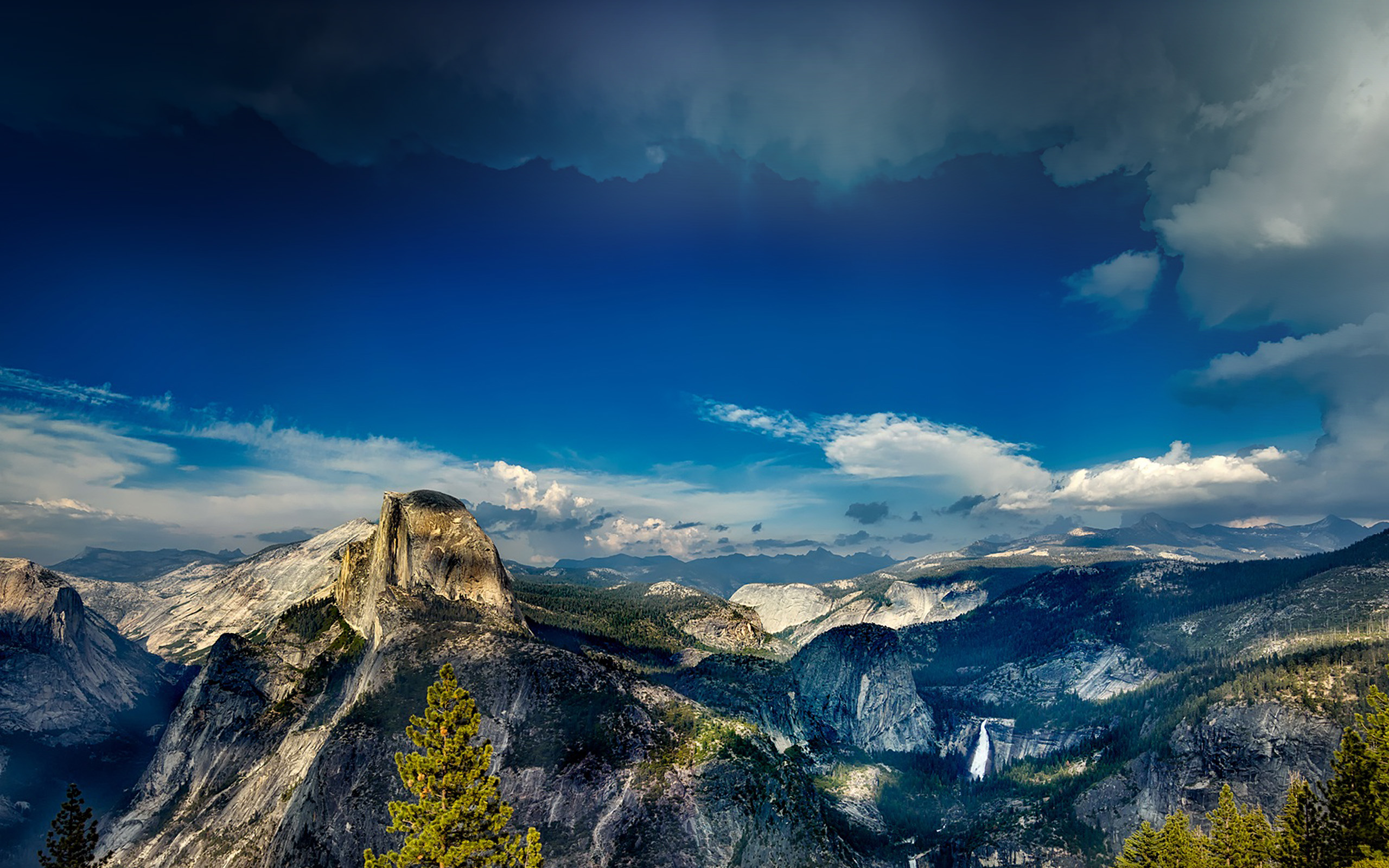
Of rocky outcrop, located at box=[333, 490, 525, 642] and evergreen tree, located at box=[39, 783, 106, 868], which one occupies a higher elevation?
rocky outcrop, located at box=[333, 490, 525, 642]

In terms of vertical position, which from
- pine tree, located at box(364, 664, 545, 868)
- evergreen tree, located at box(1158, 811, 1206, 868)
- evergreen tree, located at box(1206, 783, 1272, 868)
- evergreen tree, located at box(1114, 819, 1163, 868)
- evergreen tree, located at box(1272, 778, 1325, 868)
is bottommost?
evergreen tree, located at box(1114, 819, 1163, 868)

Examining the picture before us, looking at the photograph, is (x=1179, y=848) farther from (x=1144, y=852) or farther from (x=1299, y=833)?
(x=1299, y=833)

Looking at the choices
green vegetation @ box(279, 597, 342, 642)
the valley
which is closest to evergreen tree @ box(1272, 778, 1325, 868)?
the valley

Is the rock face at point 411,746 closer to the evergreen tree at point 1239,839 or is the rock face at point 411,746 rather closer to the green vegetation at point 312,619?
the green vegetation at point 312,619

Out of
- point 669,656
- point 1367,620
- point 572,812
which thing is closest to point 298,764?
point 572,812

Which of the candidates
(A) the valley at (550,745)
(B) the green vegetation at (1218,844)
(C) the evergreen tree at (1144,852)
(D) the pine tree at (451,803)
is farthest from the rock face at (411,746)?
(D) the pine tree at (451,803)

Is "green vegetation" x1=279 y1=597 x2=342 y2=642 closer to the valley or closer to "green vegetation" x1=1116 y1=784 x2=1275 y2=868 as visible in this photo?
the valley

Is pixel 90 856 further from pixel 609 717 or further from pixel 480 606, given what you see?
pixel 480 606
